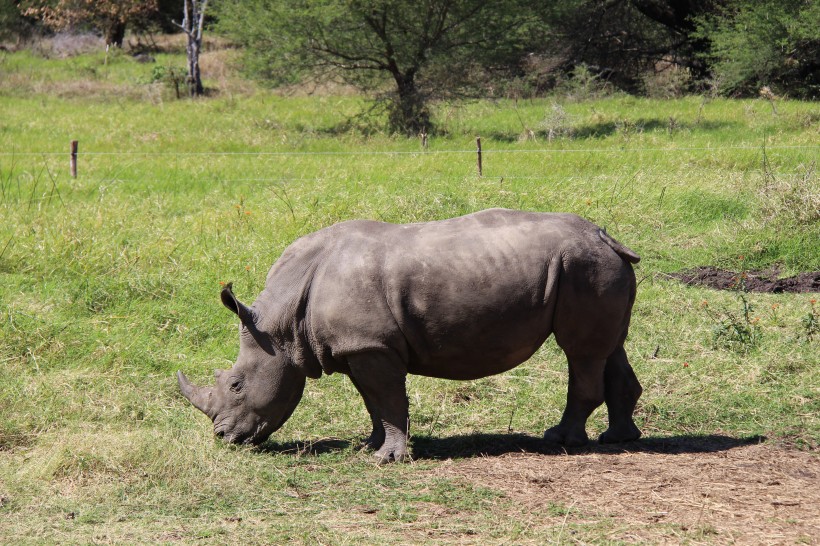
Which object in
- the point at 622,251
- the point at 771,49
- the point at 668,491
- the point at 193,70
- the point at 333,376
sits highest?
the point at 771,49

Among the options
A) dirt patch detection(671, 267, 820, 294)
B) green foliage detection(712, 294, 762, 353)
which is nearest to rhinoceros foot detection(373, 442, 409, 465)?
green foliage detection(712, 294, 762, 353)

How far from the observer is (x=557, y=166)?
16.3 meters

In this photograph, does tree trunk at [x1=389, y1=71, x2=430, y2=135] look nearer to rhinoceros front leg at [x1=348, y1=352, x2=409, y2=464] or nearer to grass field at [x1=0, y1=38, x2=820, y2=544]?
grass field at [x1=0, y1=38, x2=820, y2=544]

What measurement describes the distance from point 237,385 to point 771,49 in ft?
69.2

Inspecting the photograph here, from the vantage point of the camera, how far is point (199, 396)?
22.8 ft

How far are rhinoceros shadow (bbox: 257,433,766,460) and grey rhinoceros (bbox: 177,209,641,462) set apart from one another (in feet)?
0.39

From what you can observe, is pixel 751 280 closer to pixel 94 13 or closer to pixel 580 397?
pixel 580 397

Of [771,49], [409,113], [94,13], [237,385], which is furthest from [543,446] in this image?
[94,13]

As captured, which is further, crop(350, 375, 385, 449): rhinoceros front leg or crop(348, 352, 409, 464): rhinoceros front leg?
crop(350, 375, 385, 449): rhinoceros front leg

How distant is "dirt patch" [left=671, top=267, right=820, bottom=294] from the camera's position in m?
10.8

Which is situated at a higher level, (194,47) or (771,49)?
(771,49)

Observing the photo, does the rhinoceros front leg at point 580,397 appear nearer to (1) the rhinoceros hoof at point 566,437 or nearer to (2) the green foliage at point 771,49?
(1) the rhinoceros hoof at point 566,437

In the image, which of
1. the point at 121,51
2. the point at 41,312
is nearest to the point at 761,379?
the point at 41,312

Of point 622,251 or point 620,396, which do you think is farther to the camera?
point 620,396
